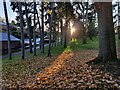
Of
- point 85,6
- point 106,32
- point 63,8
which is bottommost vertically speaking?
point 106,32

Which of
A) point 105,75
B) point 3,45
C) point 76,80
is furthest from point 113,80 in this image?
point 3,45

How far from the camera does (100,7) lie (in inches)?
381

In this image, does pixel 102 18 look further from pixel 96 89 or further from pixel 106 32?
pixel 96 89

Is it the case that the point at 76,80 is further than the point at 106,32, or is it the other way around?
the point at 106,32

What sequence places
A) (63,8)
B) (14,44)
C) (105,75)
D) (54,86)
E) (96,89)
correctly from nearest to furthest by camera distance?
(96,89), (54,86), (105,75), (63,8), (14,44)

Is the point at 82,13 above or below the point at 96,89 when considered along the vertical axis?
above

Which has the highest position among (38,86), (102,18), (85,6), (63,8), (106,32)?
(85,6)

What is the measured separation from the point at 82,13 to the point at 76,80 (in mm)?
37854

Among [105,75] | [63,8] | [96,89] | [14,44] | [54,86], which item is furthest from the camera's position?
[14,44]

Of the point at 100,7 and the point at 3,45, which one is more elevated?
the point at 100,7

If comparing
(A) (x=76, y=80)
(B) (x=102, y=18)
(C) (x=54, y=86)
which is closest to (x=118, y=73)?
(A) (x=76, y=80)

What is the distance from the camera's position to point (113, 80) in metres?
6.64

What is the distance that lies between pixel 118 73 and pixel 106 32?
2.58 meters

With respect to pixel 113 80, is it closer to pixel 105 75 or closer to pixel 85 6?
pixel 105 75
